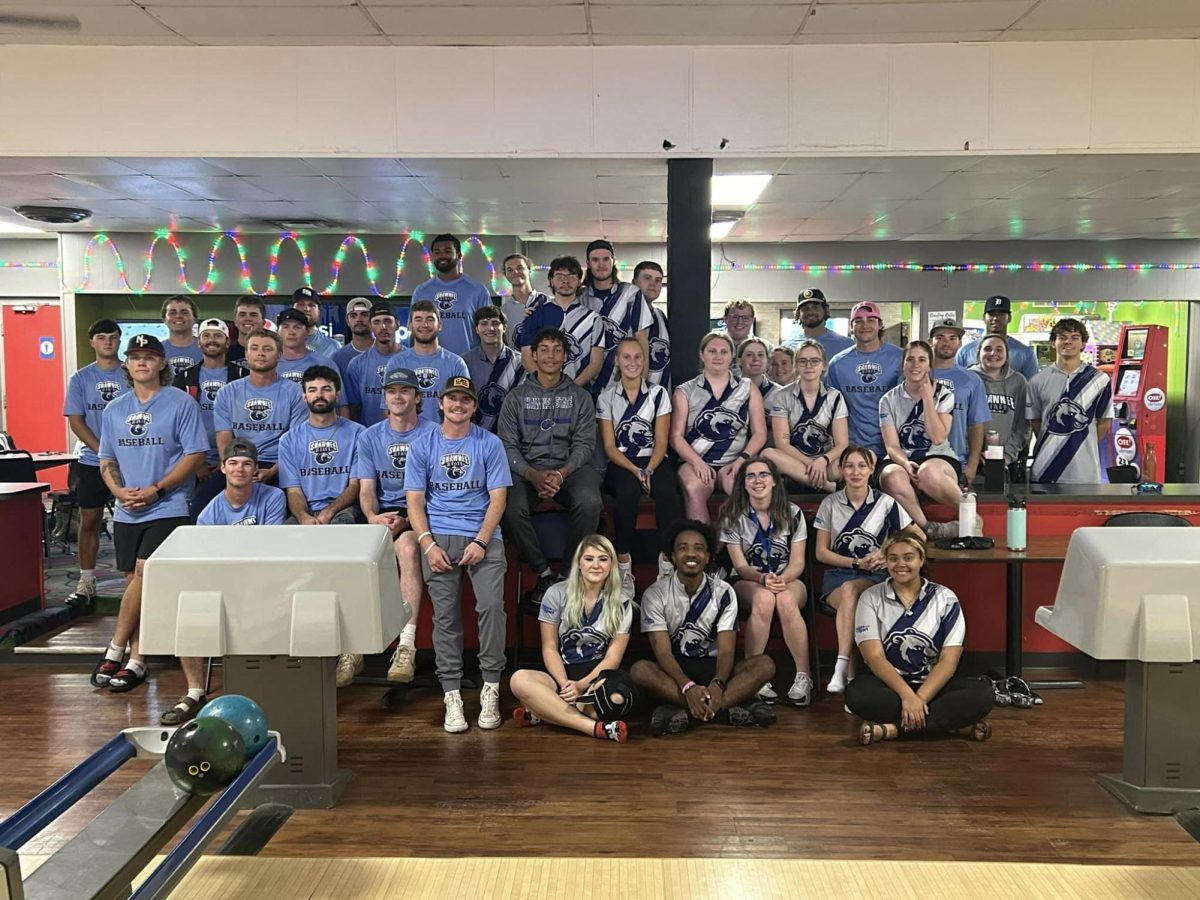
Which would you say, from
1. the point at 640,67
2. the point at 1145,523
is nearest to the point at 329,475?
the point at 640,67

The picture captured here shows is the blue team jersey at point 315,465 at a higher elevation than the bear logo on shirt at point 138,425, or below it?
below

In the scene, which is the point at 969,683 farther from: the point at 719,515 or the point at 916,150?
the point at 916,150

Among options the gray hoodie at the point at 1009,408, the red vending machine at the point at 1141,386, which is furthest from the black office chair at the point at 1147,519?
the red vending machine at the point at 1141,386

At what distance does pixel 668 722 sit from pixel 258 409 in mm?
2786

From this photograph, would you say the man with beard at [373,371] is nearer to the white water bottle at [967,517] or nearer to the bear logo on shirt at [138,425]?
the bear logo on shirt at [138,425]

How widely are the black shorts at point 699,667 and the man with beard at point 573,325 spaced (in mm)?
1870

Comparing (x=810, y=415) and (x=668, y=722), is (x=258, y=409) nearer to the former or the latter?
(x=668, y=722)

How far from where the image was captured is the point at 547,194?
23.7 ft

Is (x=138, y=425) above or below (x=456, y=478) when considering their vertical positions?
above

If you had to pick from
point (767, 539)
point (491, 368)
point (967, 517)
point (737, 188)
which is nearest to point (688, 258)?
point (491, 368)

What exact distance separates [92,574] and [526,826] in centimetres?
426

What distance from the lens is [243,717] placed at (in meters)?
2.12

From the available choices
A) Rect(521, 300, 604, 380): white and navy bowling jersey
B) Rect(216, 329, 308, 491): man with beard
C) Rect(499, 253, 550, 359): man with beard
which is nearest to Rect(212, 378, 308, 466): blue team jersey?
Rect(216, 329, 308, 491): man with beard

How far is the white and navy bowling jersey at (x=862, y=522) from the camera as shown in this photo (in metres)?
4.69
